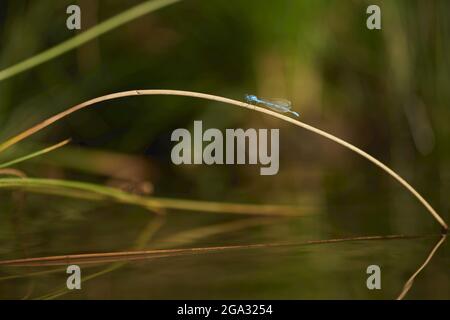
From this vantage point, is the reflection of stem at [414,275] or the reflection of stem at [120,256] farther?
the reflection of stem at [120,256]

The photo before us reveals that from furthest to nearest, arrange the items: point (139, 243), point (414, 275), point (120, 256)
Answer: point (139, 243) → point (120, 256) → point (414, 275)

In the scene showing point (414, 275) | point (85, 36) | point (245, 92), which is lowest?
point (414, 275)

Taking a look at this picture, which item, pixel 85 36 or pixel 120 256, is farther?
pixel 85 36

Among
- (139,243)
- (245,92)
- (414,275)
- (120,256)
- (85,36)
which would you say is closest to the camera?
(414,275)

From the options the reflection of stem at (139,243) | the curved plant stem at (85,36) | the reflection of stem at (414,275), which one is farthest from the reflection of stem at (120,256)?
the curved plant stem at (85,36)

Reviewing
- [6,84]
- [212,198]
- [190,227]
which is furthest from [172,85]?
[190,227]

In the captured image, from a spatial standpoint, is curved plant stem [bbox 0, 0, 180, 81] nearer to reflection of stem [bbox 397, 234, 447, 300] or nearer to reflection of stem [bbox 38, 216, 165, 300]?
reflection of stem [bbox 38, 216, 165, 300]

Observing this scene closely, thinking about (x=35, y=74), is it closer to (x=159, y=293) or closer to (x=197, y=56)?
(x=197, y=56)

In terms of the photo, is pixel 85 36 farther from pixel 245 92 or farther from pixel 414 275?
pixel 245 92

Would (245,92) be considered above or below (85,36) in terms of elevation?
above

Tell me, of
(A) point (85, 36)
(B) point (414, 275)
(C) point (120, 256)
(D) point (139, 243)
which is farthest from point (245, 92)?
(B) point (414, 275)

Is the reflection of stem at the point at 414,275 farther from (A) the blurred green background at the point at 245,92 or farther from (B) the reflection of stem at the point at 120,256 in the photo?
(A) the blurred green background at the point at 245,92
